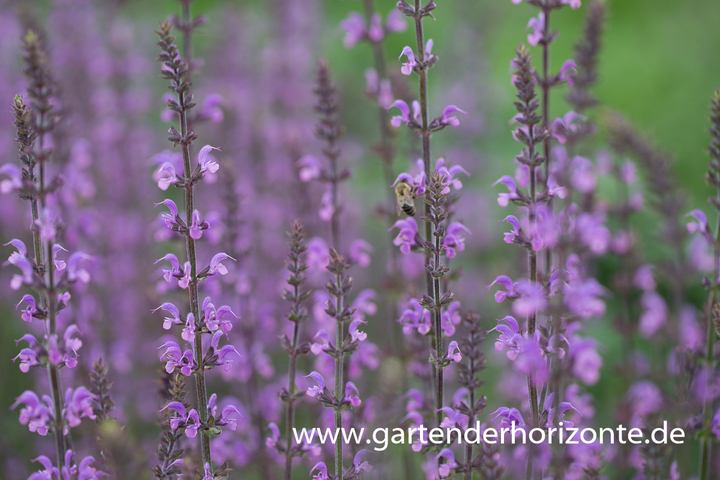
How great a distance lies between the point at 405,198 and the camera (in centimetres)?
413

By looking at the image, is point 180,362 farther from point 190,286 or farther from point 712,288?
point 712,288

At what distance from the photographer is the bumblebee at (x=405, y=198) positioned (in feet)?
13.3

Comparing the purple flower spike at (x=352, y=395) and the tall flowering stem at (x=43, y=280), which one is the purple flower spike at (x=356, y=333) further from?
the tall flowering stem at (x=43, y=280)

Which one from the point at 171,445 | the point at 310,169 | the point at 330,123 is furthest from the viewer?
the point at 310,169

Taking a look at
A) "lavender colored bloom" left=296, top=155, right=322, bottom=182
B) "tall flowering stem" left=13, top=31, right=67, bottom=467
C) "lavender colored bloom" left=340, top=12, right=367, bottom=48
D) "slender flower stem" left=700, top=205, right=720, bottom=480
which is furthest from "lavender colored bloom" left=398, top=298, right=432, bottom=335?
"lavender colored bloom" left=340, top=12, right=367, bottom=48

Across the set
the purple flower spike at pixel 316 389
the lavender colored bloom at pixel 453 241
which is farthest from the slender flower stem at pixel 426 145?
the purple flower spike at pixel 316 389

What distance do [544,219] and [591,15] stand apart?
2.00m

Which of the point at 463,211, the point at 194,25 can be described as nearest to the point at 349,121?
the point at 463,211

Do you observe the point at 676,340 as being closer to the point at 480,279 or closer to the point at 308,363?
the point at 308,363

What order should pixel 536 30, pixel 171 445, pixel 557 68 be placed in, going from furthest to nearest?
1. pixel 557 68
2. pixel 536 30
3. pixel 171 445

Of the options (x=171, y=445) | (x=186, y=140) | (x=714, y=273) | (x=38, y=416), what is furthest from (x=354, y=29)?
(x=38, y=416)

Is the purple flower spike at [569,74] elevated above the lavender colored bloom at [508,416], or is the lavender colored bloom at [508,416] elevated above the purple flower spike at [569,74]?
the purple flower spike at [569,74]

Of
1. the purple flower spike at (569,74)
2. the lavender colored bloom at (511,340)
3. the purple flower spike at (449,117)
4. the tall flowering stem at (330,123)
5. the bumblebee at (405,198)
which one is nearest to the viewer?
the lavender colored bloom at (511,340)

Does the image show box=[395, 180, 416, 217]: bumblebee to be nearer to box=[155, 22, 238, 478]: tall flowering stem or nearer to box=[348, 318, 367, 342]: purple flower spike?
box=[348, 318, 367, 342]: purple flower spike
